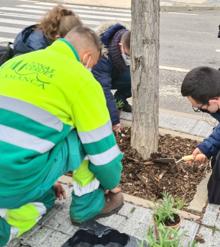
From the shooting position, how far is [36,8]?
13.8 m

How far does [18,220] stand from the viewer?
2.57m

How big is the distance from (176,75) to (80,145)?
441cm

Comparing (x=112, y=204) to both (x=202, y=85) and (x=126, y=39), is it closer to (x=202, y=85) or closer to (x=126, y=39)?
(x=202, y=85)

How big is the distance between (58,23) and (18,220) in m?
1.75

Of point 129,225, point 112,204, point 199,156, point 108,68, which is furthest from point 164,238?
point 108,68

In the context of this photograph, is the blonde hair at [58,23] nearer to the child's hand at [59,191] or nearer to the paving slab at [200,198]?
the child's hand at [59,191]

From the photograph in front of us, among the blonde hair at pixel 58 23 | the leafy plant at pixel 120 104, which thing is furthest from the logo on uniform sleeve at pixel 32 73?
the leafy plant at pixel 120 104

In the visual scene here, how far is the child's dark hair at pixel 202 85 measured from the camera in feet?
9.77

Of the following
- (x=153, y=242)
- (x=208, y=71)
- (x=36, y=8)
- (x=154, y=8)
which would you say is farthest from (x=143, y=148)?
(x=36, y=8)

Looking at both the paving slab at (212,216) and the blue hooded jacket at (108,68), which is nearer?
the paving slab at (212,216)

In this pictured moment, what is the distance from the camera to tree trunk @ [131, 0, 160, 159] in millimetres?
3229

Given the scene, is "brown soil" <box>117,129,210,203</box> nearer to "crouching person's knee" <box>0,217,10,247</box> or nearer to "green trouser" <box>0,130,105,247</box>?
"green trouser" <box>0,130,105,247</box>

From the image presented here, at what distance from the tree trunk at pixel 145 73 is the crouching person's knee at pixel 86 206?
34.0 inches

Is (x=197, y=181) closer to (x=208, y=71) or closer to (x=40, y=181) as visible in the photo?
(x=208, y=71)
